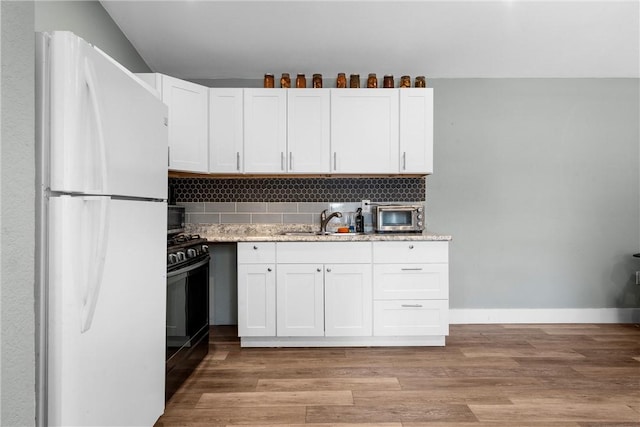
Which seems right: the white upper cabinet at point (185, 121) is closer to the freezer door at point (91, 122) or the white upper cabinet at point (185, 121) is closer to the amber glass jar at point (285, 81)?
the amber glass jar at point (285, 81)

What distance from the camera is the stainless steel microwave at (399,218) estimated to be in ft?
11.1

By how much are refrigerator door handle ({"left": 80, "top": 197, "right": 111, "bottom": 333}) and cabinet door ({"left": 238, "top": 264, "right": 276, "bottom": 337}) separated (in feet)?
6.13

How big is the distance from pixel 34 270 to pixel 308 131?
8.23ft

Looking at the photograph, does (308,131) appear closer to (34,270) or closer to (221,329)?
(221,329)

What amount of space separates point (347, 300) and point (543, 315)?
209 centimetres

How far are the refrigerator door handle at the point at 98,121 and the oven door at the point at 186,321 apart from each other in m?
1.04

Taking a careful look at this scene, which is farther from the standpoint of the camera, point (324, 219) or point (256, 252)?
point (324, 219)

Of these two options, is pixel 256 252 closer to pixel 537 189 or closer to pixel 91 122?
pixel 91 122

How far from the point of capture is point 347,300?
3.10m

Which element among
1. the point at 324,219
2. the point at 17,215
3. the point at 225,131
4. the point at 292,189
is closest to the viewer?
the point at 17,215

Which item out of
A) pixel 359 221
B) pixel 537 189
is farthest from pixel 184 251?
pixel 537 189

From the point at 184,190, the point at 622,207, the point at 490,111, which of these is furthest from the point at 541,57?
the point at 184,190

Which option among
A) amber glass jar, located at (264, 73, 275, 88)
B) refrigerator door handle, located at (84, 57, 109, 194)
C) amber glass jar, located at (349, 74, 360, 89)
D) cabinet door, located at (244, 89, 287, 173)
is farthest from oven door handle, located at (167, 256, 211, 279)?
amber glass jar, located at (349, 74, 360, 89)

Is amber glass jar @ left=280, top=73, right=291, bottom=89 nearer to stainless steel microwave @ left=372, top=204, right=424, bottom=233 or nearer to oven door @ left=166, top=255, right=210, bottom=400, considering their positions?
stainless steel microwave @ left=372, top=204, right=424, bottom=233
